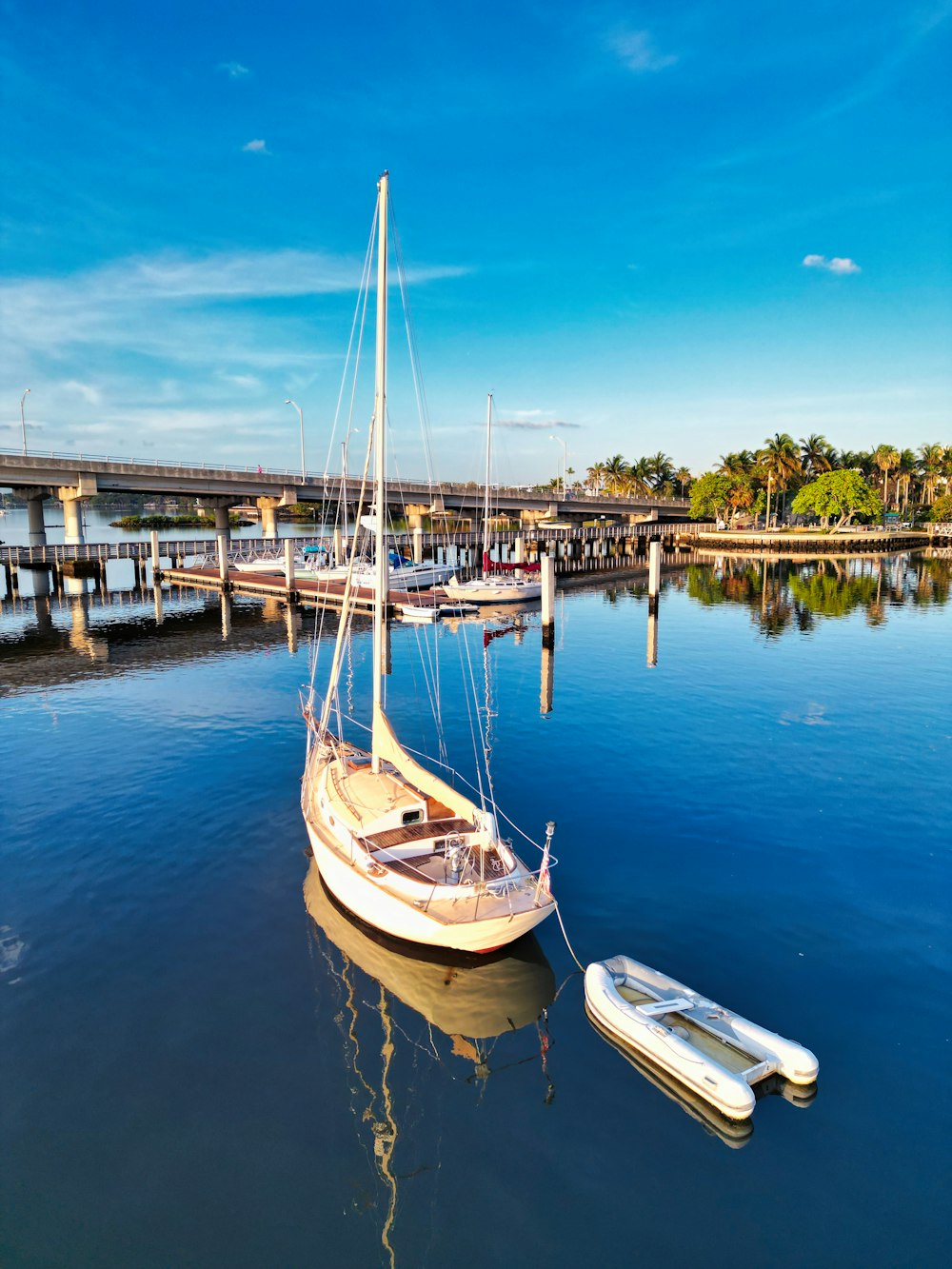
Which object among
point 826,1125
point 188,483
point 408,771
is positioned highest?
point 188,483

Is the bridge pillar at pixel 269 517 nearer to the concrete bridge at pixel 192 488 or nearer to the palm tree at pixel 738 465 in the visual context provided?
the concrete bridge at pixel 192 488

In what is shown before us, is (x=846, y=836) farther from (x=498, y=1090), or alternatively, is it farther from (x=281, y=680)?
(x=281, y=680)

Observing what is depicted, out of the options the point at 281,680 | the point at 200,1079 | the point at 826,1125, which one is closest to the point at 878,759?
the point at 826,1125

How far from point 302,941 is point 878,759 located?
23415 millimetres

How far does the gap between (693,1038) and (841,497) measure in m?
138

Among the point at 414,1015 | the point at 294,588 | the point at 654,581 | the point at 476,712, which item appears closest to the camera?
the point at 414,1015

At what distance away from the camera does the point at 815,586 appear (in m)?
85.0

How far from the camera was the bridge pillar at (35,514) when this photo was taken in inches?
3610

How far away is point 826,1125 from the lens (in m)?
12.2

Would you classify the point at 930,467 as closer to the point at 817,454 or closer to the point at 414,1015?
the point at 817,454

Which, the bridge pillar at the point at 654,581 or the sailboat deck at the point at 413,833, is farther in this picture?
the bridge pillar at the point at 654,581

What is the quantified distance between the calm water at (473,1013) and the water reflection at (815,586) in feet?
112

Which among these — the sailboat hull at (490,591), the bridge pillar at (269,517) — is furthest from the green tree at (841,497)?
the bridge pillar at (269,517)

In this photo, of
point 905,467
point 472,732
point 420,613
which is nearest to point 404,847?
point 472,732
